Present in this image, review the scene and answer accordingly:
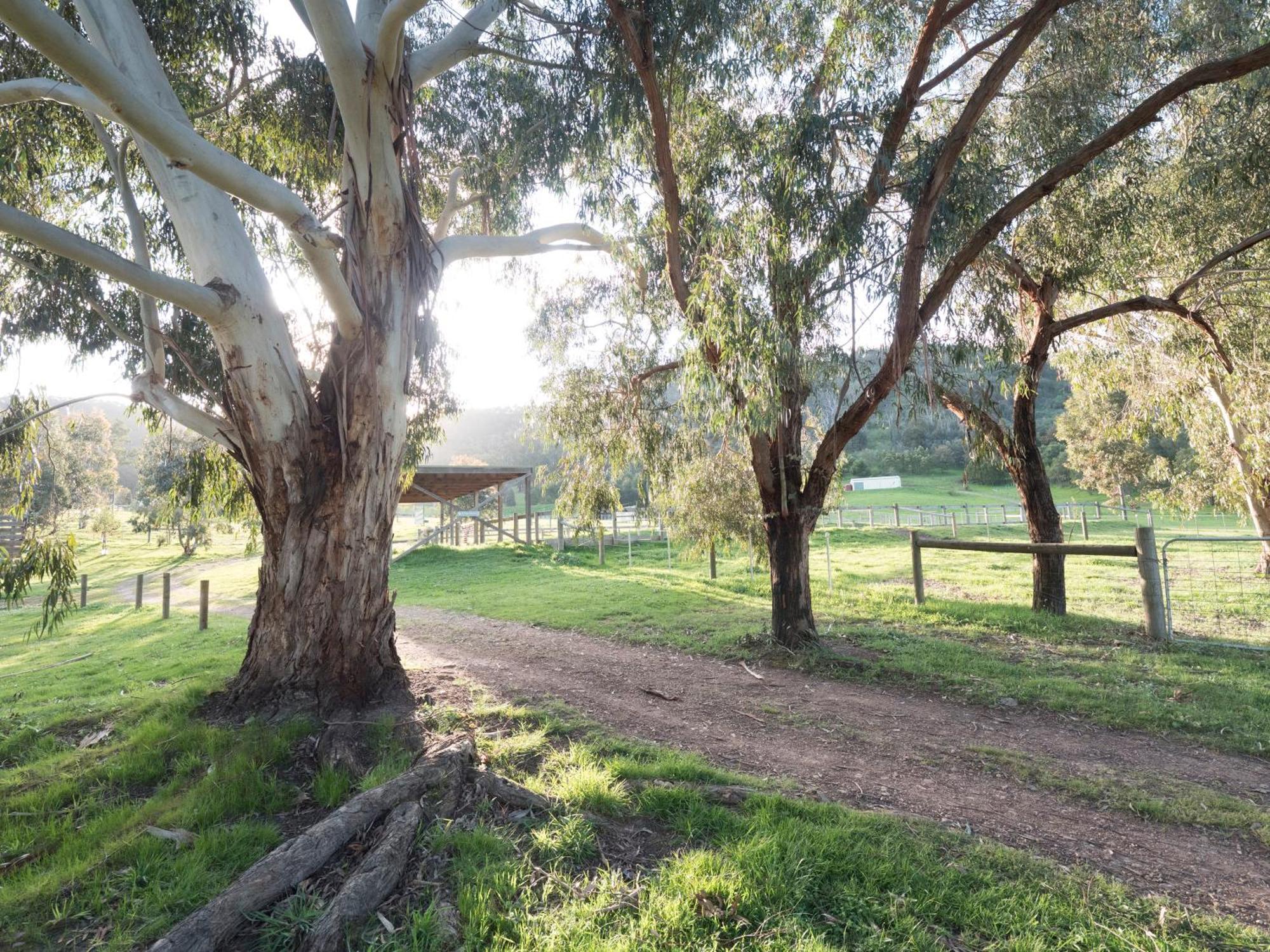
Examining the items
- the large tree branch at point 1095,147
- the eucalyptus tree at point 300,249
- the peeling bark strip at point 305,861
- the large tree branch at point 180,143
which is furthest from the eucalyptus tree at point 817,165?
the peeling bark strip at point 305,861

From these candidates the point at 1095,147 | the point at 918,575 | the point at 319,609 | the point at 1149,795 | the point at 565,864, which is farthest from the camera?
the point at 918,575

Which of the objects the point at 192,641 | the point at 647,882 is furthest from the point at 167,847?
the point at 192,641

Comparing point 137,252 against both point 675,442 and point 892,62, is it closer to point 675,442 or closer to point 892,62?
point 675,442

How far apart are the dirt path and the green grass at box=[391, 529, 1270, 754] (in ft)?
1.44

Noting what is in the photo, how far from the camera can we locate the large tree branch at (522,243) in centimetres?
582

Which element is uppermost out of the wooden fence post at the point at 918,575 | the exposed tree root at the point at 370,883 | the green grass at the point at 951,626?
the wooden fence post at the point at 918,575

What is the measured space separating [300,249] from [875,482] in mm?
54981

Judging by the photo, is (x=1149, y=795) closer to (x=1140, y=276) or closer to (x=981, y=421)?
(x=981, y=421)

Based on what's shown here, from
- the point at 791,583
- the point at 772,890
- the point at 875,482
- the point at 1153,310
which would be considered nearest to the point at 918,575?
the point at 791,583

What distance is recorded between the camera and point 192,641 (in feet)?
30.1

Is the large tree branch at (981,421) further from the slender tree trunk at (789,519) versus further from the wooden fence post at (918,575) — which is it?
the slender tree trunk at (789,519)

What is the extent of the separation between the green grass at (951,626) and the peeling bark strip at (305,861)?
4.23 m

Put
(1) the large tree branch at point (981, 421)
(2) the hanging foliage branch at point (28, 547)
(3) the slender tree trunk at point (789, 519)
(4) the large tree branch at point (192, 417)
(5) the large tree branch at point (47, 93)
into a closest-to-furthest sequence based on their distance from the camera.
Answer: (5) the large tree branch at point (47, 93) → (4) the large tree branch at point (192, 417) → (2) the hanging foliage branch at point (28, 547) → (3) the slender tree trunk at point (789, 519) → (1) the large tree branch at point (981, 421)

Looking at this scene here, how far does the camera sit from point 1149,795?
11.9 ft
